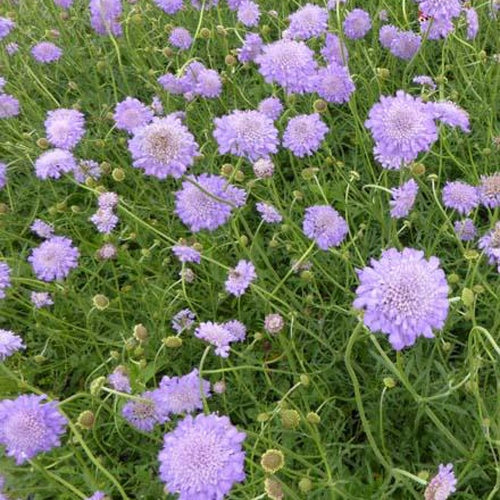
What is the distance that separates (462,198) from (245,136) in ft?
2.08

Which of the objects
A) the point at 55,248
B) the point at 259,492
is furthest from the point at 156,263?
the point at 259,492

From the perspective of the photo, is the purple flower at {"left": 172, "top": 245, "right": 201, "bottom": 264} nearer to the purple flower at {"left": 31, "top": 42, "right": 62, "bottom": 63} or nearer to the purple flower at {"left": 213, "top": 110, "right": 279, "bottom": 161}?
the purple flower at {"left": 213, "top": 110, "right": 279, "bottom": 161}

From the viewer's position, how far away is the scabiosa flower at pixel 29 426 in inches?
50.9

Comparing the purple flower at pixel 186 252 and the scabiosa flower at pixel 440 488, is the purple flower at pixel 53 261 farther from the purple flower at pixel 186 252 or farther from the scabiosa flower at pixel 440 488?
the scabiosa flower at pixel 440 488

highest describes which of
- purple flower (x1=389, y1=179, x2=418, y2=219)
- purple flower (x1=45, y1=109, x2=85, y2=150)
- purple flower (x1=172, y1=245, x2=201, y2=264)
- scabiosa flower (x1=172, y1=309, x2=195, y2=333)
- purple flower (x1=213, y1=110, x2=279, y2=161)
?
purple flower (x1=213, y1=110, x2=279, y2=161)

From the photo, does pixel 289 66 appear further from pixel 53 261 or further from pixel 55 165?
pixel 53 261

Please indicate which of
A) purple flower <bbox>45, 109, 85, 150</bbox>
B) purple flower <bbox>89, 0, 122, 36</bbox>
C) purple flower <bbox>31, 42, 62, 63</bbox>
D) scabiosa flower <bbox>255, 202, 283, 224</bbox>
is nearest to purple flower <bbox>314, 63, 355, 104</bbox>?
scabiosa flower <bbox>255, 202, 283, 224</bbox>

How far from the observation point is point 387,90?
7.95 feet

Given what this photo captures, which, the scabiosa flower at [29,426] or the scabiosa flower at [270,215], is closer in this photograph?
the scabiosa flower at [29,426]

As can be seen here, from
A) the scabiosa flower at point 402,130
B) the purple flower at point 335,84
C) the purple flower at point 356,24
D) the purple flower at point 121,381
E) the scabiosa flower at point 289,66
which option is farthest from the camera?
the purple flower at point 356,24

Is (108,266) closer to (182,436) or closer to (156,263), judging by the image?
(156,263)

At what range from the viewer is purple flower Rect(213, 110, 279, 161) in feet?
5.14

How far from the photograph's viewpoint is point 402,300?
1097 mm

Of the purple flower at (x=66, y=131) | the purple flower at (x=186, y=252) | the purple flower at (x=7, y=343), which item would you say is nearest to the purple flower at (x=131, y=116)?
the purple flower at (x=66, y=131)
